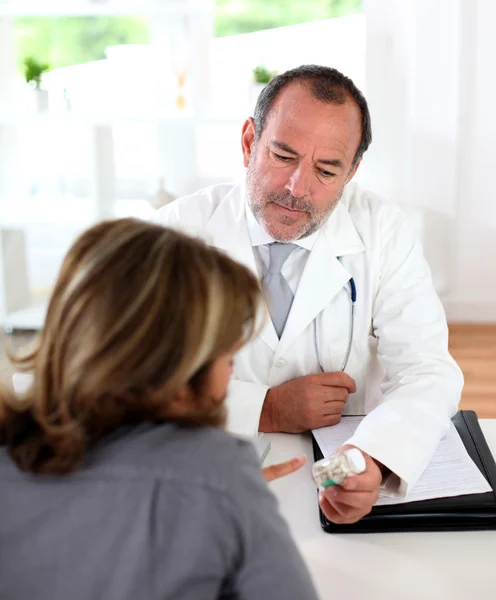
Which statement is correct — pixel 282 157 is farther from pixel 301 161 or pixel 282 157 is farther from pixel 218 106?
pixel 218 106

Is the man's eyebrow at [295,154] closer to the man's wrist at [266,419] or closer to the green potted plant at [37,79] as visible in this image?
the man's wrist at [266,419]

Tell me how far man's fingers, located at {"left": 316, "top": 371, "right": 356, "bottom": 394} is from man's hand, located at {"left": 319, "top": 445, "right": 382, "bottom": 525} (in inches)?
12.1

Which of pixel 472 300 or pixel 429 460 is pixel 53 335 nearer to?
pixel 429 460

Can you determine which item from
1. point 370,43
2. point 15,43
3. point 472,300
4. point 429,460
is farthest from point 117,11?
point 429,460

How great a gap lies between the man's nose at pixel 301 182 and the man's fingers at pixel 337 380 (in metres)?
0.38

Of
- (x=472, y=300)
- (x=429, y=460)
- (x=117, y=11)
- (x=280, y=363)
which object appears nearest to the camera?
(x=429, y=460)

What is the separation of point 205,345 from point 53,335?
0.15 m

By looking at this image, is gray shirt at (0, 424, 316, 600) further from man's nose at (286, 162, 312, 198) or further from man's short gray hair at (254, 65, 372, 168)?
man's short gray hair at (254, 65, 372, 168)

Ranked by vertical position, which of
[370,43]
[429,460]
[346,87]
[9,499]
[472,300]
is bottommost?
[472,300]

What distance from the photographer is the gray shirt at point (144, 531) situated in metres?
0.72

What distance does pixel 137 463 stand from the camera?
0.72 metres

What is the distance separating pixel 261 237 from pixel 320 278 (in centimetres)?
17

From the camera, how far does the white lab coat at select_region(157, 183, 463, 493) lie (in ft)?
4.88

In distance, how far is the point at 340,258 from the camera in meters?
1.72
